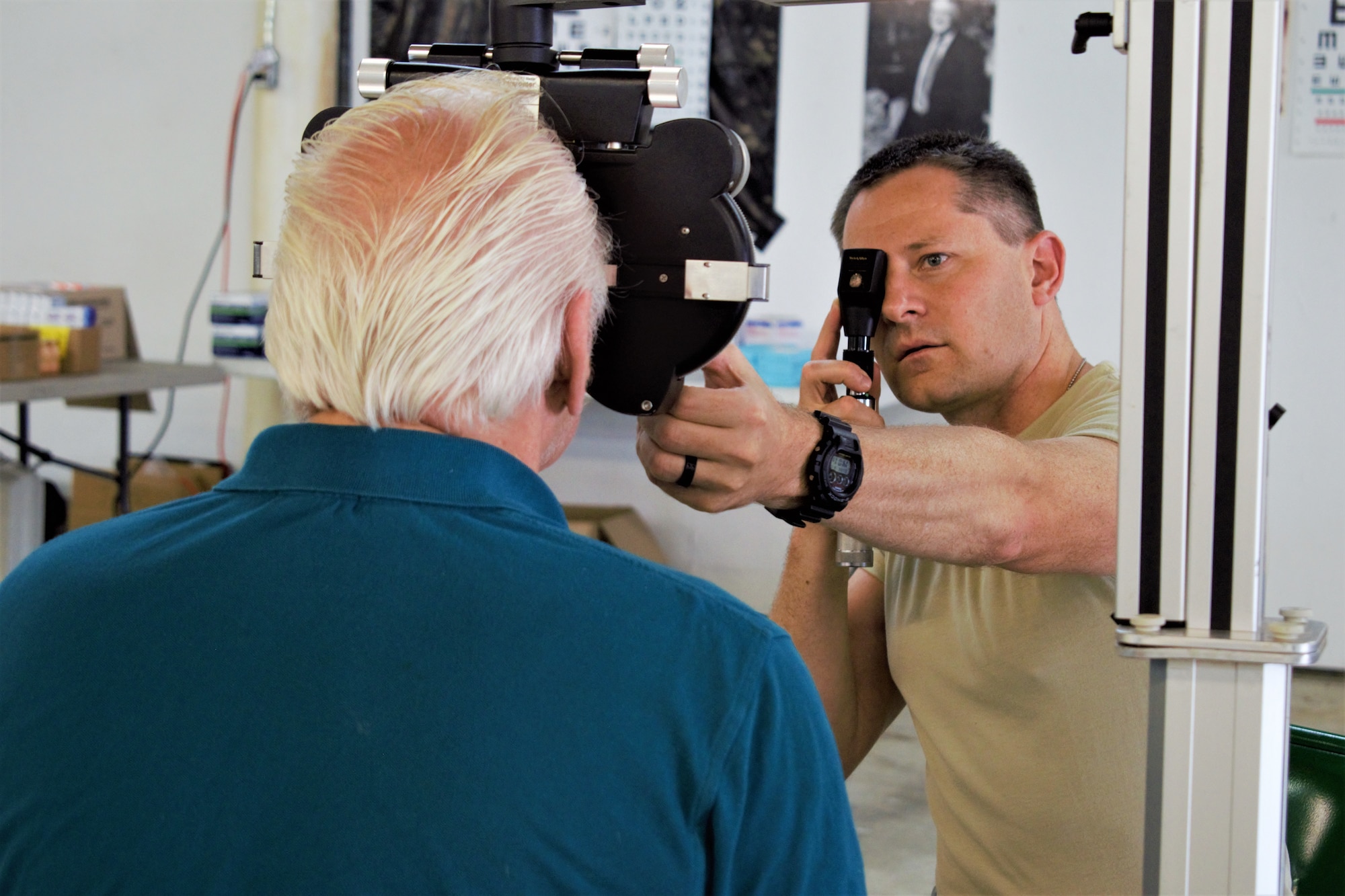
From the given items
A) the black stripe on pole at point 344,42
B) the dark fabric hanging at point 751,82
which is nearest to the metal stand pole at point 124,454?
the black stripe on pole at point 344,42

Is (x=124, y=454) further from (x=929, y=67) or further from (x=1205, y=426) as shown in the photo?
(x=1205, y=426)

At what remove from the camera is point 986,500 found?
1121 millimetres

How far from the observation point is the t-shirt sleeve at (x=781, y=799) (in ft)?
2.21

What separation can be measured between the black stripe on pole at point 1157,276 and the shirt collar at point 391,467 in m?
0.36

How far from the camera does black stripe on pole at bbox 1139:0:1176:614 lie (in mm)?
657

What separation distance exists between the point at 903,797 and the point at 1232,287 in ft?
9.17

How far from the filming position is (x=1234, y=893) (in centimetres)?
65

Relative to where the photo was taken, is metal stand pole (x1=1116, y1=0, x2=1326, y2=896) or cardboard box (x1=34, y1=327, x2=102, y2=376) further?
cardboard box (x1=34, y1=327, x2=102, y2=376)

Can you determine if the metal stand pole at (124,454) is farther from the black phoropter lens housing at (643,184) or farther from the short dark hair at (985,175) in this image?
the black phoropter lens housing at (643,184)

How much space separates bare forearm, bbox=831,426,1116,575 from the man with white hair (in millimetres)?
396

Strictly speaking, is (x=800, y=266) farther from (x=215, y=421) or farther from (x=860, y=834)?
(x=215, y=421)

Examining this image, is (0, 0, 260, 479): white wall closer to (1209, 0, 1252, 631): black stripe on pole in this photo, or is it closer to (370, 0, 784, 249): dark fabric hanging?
(370, 0, 784, 249): dark fabric hanging

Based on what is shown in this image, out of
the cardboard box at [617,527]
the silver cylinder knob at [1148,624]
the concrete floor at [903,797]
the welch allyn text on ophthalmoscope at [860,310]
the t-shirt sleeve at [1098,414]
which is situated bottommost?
the concrete floor at [903,797]

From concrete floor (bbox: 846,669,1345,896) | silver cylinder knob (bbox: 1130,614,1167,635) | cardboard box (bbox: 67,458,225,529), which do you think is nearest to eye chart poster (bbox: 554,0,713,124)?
cardboard box (bbox: 67,458,225,529)
